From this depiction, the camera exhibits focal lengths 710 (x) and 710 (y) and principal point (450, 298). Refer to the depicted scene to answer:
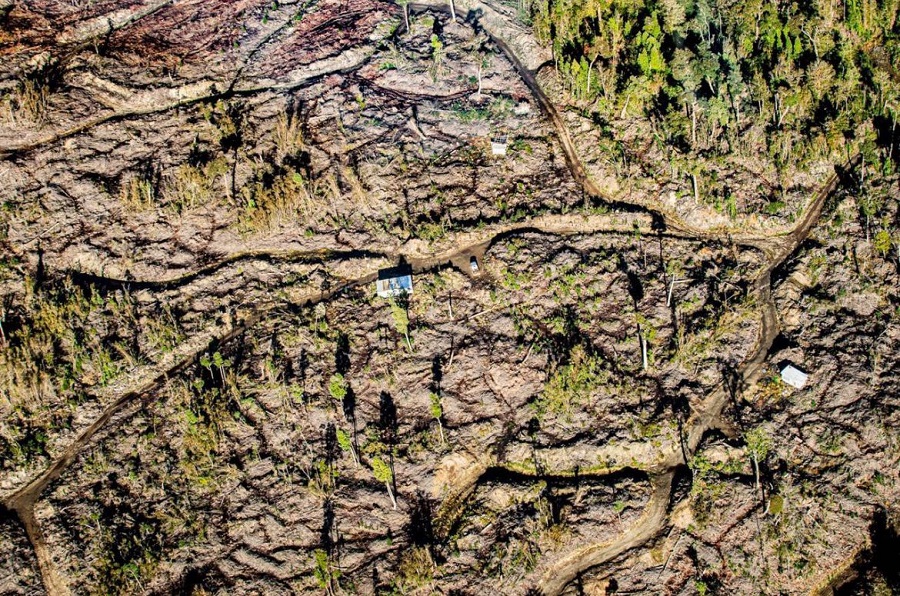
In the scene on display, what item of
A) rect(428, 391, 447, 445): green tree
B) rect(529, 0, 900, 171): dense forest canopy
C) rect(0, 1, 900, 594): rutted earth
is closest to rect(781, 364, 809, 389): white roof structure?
rect(0, 1, 900, 594): rutted earth

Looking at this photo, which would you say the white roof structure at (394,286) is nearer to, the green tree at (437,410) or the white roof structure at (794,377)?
the green tree at (437,410)

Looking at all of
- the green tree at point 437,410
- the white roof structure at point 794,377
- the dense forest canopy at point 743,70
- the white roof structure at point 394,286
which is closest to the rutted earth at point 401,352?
the green tree at point 437,410

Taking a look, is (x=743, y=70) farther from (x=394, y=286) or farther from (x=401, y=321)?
(x=401, y=321)

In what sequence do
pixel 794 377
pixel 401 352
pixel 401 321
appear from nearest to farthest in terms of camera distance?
pixel 794 377
pixel 401 352
pixel 401 321

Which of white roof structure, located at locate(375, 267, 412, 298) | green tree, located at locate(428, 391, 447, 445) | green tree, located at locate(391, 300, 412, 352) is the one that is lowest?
green tree, located at locate(428, 391, 447, 445)

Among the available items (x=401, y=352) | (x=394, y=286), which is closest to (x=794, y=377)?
(x=401, y=352)

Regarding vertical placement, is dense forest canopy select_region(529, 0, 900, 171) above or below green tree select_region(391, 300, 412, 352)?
above

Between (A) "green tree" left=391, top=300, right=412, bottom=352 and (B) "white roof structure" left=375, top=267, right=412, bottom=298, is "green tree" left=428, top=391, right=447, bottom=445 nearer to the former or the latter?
(A) "green tree" left=391, top=300, right=412, bottom=352
